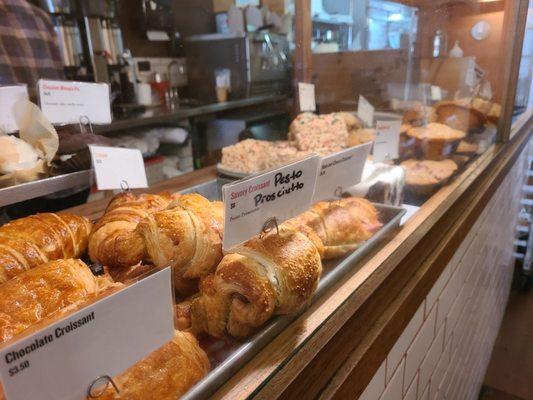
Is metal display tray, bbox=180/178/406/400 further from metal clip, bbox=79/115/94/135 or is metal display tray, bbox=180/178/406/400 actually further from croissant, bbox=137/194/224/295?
metal clip, bbox=79/115/94/135

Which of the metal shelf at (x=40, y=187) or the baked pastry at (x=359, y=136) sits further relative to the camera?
the baked pastry at (x=359, y=136)

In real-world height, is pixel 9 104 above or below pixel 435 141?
above

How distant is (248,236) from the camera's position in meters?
0.72

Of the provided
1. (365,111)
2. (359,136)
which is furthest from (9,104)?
(365,111)

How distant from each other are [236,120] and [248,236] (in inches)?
155

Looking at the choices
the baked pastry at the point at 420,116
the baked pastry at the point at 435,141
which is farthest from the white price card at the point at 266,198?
the baked pastry at the point at 420,116

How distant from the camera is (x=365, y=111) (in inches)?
79.8

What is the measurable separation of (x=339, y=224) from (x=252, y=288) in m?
0.41

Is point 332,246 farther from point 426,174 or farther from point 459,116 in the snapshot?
point 459,116

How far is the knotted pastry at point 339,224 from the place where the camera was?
38.3 inches

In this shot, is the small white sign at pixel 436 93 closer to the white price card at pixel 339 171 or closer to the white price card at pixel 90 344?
the white price card at pixel 339 171

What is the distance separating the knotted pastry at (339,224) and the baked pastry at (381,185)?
7.0 inches

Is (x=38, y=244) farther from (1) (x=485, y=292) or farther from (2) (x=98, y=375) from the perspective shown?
(1) (x=485, y=292)

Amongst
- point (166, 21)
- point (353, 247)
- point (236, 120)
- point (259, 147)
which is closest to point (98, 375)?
point (353, 247)
